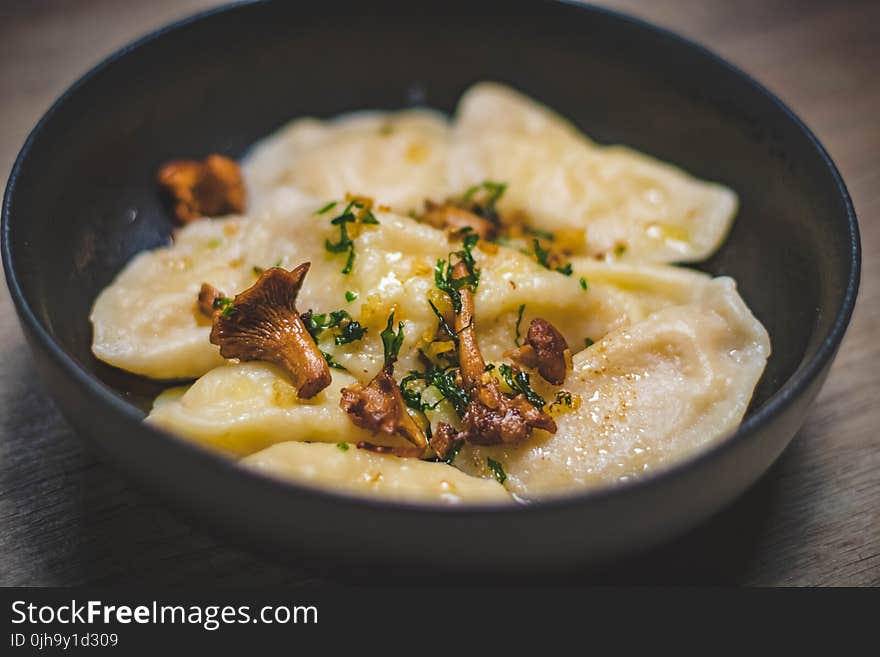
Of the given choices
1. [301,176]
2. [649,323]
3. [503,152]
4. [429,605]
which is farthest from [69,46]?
[429,605]

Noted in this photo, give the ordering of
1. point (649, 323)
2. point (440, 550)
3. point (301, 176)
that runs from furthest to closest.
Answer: point (301, 176)
point (649, 323)
point (440, 550)

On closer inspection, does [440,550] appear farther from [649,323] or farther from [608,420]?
[649,323]

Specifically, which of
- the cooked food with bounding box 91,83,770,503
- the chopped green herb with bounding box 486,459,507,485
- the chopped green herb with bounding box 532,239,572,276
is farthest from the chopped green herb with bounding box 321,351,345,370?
the chopped green herb with bounding box 532,239,572,276

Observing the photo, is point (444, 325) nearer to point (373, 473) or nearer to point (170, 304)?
point (373, 473)

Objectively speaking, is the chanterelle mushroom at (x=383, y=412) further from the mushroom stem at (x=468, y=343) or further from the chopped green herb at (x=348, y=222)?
the chopped green herb at (x=348, y=222)

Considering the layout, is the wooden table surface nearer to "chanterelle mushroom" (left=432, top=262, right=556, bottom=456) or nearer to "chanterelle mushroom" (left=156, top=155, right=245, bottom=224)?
"chanterelle mushroom" (left=432, top=262, right=556, bottom=456)
